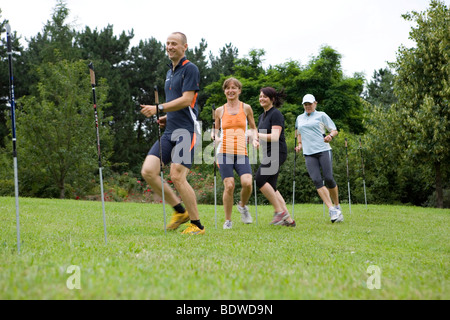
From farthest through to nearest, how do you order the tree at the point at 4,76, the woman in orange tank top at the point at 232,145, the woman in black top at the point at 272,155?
the tree at the point at 4,76 < the woman in black top at the point at 272,155 < the woman in orange tank top at the point at 232,145

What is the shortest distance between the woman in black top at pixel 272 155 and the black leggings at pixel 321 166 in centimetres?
103

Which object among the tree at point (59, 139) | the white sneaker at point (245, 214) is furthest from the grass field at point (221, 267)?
the tree at point (59, 139)

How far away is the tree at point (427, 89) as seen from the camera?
1755 cm

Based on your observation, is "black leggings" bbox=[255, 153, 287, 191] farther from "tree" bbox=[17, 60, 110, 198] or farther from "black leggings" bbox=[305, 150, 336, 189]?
"tree" bbox=[17, 60, 110, 198]

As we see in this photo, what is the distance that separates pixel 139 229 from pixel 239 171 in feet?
6.48

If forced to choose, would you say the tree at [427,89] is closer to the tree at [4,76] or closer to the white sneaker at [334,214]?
the white sneaker at [334,214]

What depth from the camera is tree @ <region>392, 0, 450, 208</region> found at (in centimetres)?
1755

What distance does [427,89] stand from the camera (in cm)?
1894

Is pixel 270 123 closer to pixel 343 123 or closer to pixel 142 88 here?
pixel 343 123

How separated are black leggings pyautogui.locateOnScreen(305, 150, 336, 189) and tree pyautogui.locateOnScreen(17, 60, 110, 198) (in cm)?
1496

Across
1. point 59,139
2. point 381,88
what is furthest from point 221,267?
point 381,88
